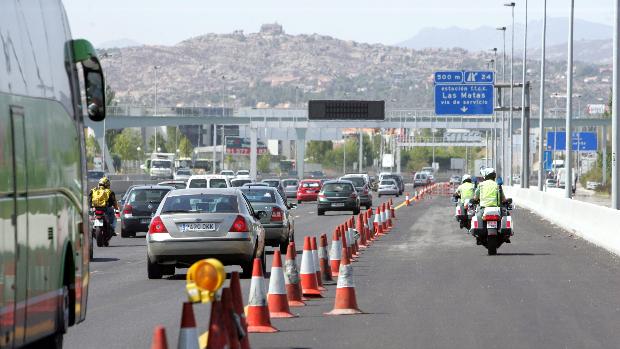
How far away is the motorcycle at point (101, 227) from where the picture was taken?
1331 inches

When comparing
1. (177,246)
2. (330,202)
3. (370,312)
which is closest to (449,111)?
(330,202)

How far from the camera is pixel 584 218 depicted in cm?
3953

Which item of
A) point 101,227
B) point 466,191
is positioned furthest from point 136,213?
point 466,191

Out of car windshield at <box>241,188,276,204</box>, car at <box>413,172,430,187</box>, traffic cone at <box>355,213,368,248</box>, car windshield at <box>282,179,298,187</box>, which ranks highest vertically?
car windshield at <box>241,188,276,204</box>

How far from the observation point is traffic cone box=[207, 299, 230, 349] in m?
9.97

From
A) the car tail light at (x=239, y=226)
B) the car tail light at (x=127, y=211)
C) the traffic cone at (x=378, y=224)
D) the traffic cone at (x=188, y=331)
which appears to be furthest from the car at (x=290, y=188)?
the traffic cone at (x=188, y=331)

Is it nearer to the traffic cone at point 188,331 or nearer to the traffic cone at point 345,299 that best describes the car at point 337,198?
the traffic cone at point 345,299

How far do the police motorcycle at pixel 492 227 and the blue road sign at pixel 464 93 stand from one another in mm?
47115

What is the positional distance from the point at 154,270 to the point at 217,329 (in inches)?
514

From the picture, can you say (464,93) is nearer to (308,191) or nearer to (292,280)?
(308,191)

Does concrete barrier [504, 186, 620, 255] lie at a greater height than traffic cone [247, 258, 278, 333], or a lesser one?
lesser

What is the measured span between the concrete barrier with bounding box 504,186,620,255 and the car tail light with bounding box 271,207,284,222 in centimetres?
670

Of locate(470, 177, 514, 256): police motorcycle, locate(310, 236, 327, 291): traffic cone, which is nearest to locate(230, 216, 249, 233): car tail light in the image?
locate(310, 236, 327, 291): traffic cone

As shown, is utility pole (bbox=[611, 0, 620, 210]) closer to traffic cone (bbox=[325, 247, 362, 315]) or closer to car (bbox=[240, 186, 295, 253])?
car (bbox=[240, 186, 295, 253])
